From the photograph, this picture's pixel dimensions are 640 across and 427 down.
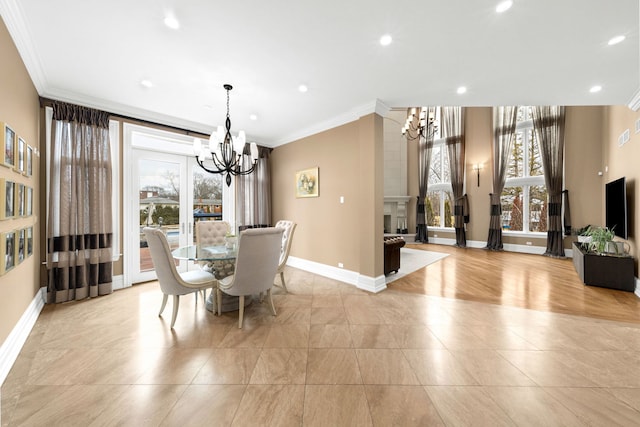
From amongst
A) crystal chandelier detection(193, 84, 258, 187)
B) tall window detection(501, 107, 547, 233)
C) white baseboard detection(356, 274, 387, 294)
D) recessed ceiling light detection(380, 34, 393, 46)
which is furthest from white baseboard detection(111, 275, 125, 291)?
tall window detection(501, 107, 547, 233)

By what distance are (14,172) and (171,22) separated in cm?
197

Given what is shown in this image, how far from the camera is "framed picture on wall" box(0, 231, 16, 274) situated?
1.86 m

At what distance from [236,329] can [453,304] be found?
8.98 feet

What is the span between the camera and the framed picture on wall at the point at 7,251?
1861 millimetres

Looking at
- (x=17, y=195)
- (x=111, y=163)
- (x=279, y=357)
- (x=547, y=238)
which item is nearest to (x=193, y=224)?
(x=111, y=163)

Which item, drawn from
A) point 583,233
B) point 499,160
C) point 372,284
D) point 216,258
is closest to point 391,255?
point 372,284

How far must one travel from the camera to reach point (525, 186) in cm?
702

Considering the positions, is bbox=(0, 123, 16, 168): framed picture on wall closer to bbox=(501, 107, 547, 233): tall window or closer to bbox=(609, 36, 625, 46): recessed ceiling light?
bbox=(609, 36, 625, 46): recessed ceiling light

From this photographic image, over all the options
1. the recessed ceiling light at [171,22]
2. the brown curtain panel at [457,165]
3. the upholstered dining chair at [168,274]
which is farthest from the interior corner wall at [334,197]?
the brown curtain panel at [457,165]

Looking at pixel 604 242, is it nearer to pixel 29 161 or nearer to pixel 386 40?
pixel 386 40

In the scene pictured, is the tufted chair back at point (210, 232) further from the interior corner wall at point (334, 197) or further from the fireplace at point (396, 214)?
the fireplace at point (396, 214)

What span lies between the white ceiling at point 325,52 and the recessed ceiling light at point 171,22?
36mm

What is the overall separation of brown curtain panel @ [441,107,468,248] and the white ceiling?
4278mm

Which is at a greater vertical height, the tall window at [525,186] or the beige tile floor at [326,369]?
the tall window at [525,186]
